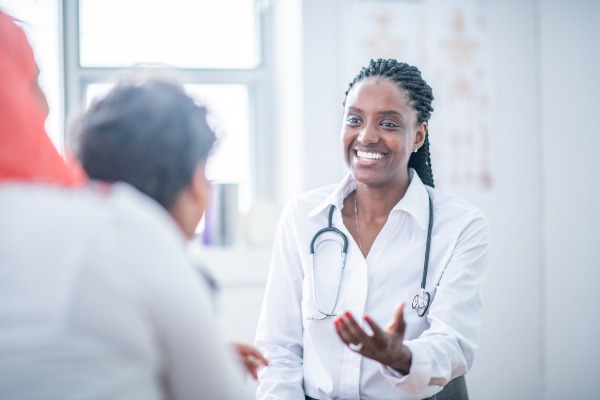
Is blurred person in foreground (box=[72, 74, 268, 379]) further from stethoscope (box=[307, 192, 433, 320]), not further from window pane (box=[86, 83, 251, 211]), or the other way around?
window pane (box=[86, 83, 251, 211])

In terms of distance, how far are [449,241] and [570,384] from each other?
2032 mm

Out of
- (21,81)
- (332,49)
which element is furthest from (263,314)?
(332,49)

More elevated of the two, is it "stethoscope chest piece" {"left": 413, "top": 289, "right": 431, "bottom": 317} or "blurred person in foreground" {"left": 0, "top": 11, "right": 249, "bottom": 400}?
"blurred person in foreground" {"left": 0, "top": 11, "right": 249, "bottom": 400}

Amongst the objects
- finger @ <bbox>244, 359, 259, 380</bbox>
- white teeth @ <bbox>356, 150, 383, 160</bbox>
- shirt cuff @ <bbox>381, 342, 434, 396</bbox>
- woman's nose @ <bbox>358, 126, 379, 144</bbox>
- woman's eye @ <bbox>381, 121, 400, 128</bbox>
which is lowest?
shirt cuff @ <bbox>381, 342, 434, 396</bbox>

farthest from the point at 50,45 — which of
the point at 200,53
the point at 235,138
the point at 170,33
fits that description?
the point at 235,138

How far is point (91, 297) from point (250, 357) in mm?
627

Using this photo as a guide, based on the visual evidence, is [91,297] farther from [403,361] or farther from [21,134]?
[403,361]

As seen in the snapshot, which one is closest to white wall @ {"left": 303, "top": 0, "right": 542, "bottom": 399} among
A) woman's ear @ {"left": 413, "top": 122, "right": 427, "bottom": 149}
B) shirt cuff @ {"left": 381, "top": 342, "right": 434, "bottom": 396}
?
woman's ear @ {"left": 413, "top": 122, "right": 427, "bottom": 149}

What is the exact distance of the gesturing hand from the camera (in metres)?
1.28

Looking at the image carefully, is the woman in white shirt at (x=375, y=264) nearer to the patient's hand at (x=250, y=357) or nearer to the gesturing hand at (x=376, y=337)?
the gesturing hand at (x=376, y=337)

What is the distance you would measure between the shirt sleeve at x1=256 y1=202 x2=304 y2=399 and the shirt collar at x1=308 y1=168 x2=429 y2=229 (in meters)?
0.12

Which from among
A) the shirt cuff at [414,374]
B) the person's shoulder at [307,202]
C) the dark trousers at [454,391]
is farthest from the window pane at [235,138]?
the shirt cuff at [414,374]

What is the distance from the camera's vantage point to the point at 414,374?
55.2 inches

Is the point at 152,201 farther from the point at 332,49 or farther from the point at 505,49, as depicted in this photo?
the point at 505,49
